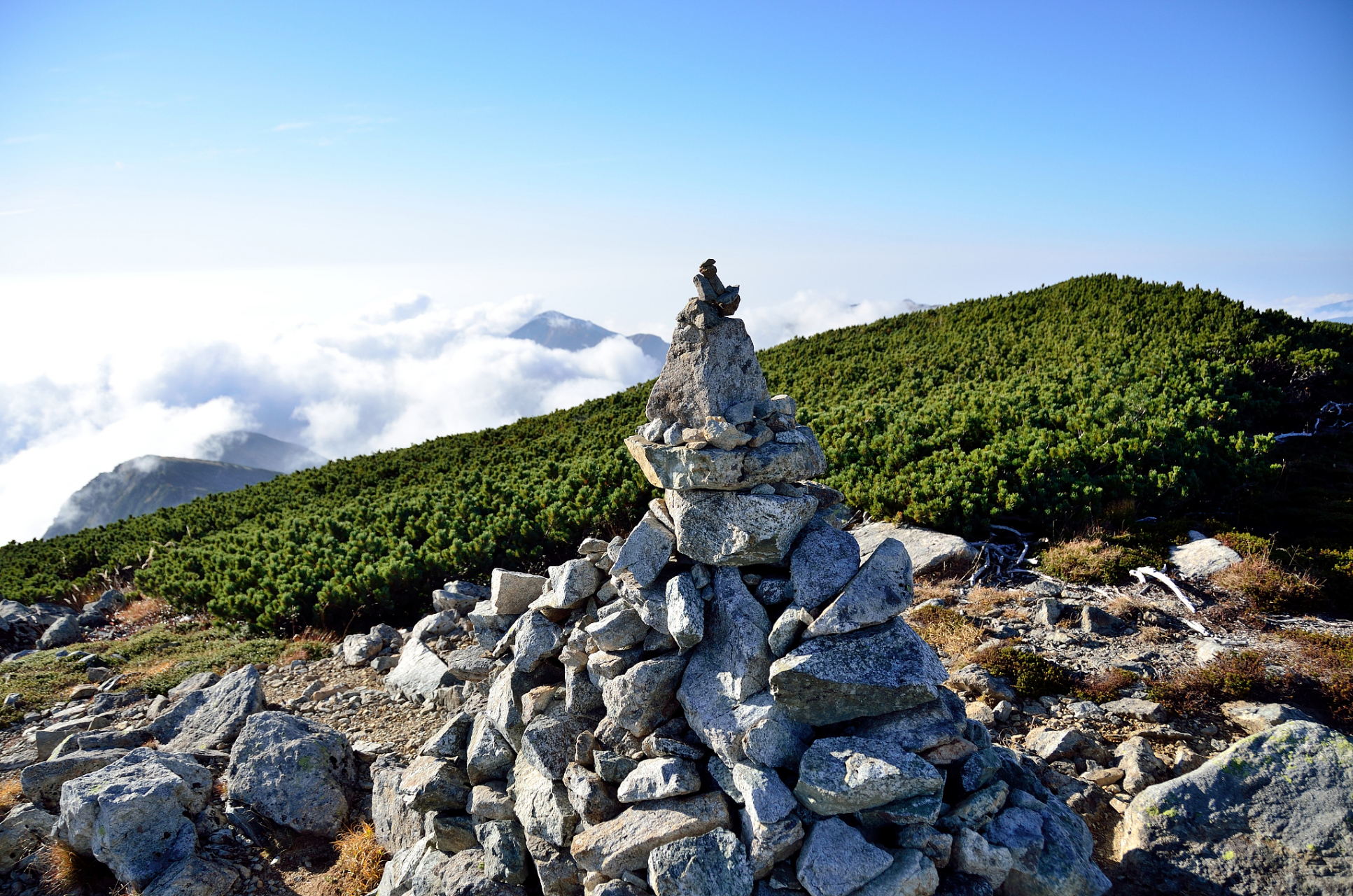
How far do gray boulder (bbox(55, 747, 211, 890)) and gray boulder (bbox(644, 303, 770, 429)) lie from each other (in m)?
6.11

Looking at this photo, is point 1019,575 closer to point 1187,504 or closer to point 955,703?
point 1187,504

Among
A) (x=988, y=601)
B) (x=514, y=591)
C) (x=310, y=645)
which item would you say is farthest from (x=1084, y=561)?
(x=310, y=645)

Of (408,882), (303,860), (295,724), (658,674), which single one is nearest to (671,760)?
(658,674)

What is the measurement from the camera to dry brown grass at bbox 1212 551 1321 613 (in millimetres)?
8984

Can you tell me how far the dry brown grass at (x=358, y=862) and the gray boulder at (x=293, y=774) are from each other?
300 millimetres

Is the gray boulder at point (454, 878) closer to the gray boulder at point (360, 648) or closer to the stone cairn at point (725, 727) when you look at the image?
the stone cairn at point (725, 727)

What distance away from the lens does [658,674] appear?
5.60m

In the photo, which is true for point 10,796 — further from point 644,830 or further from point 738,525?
point 738,525

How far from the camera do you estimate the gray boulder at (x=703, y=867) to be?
4.72m

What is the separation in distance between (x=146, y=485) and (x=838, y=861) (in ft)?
524

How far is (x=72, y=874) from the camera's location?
6.65 m

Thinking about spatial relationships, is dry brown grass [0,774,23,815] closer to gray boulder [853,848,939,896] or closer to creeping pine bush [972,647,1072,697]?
gray boulder [853,848,939,896]

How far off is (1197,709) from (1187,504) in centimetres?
625

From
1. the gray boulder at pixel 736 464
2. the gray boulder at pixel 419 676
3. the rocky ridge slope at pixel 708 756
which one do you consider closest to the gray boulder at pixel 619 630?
the rocky ridge slope at pixel 708 756
